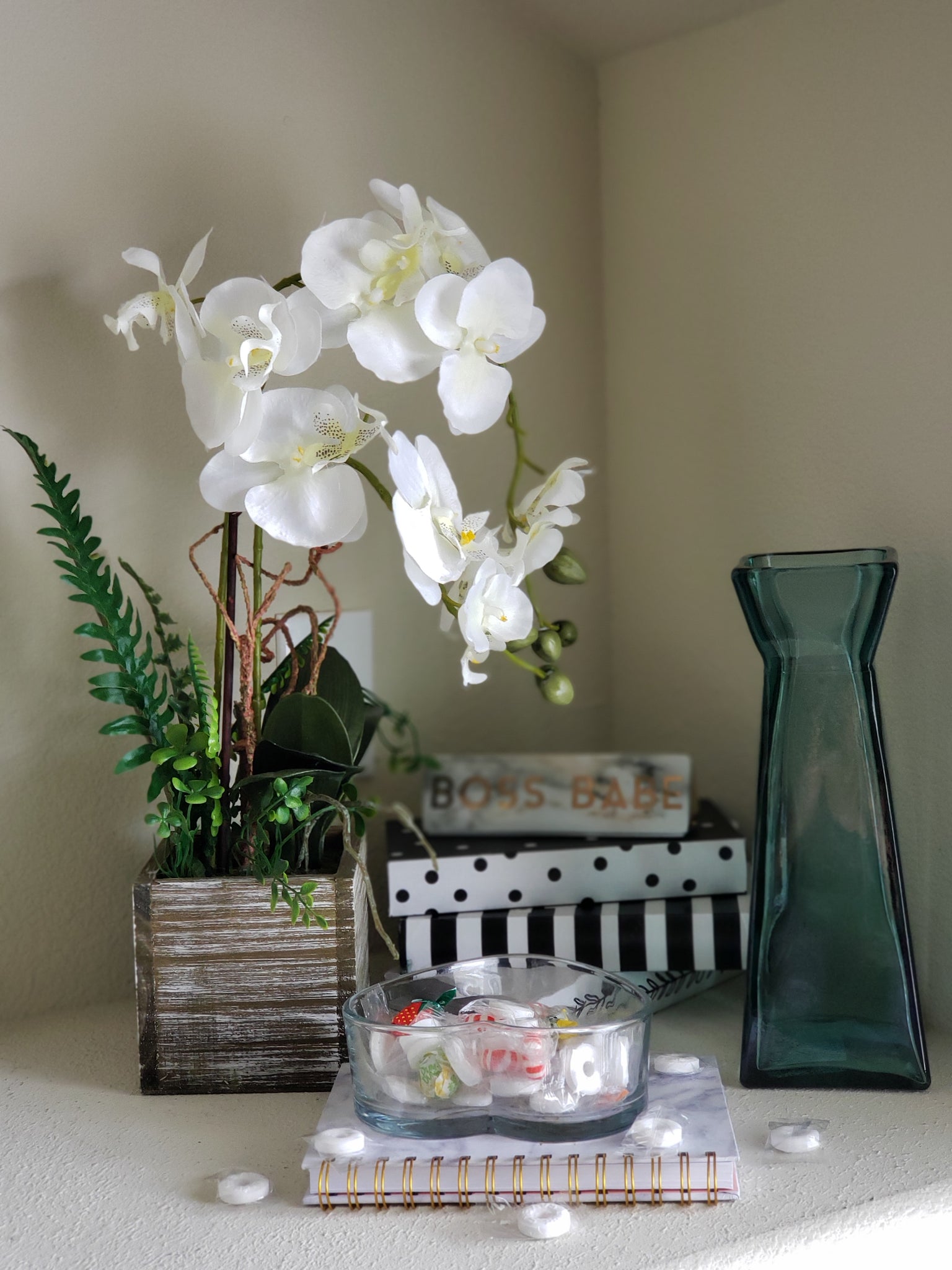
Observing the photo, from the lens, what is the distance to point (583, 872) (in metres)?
0.86

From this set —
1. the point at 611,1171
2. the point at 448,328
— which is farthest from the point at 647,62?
the point at 611,1171

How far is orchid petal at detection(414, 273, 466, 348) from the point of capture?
704 mm

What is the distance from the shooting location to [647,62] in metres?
1.07

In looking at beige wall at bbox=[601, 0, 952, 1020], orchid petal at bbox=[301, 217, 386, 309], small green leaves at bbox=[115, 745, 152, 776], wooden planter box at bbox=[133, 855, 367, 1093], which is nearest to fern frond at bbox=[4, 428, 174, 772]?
small green leaves at bbox=[115, 745, 152, 776]

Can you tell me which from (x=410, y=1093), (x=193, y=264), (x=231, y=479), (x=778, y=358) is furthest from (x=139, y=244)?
(x=410, y=1093)

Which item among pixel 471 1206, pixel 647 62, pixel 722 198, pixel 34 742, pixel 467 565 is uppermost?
pixel 647 62

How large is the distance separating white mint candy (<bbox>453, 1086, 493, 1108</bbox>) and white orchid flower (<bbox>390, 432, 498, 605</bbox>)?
285 millimetres

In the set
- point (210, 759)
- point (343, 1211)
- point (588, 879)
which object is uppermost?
point (210, 759)

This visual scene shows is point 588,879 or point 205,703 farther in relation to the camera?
point 588,879

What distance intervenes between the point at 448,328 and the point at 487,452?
14.2 inches

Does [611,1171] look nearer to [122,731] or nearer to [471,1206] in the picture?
[471,1206]

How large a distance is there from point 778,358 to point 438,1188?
0.70m

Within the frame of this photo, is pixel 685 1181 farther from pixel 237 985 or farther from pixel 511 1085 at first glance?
pixel 237 985

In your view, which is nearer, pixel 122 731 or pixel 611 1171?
pixel 611 1171
